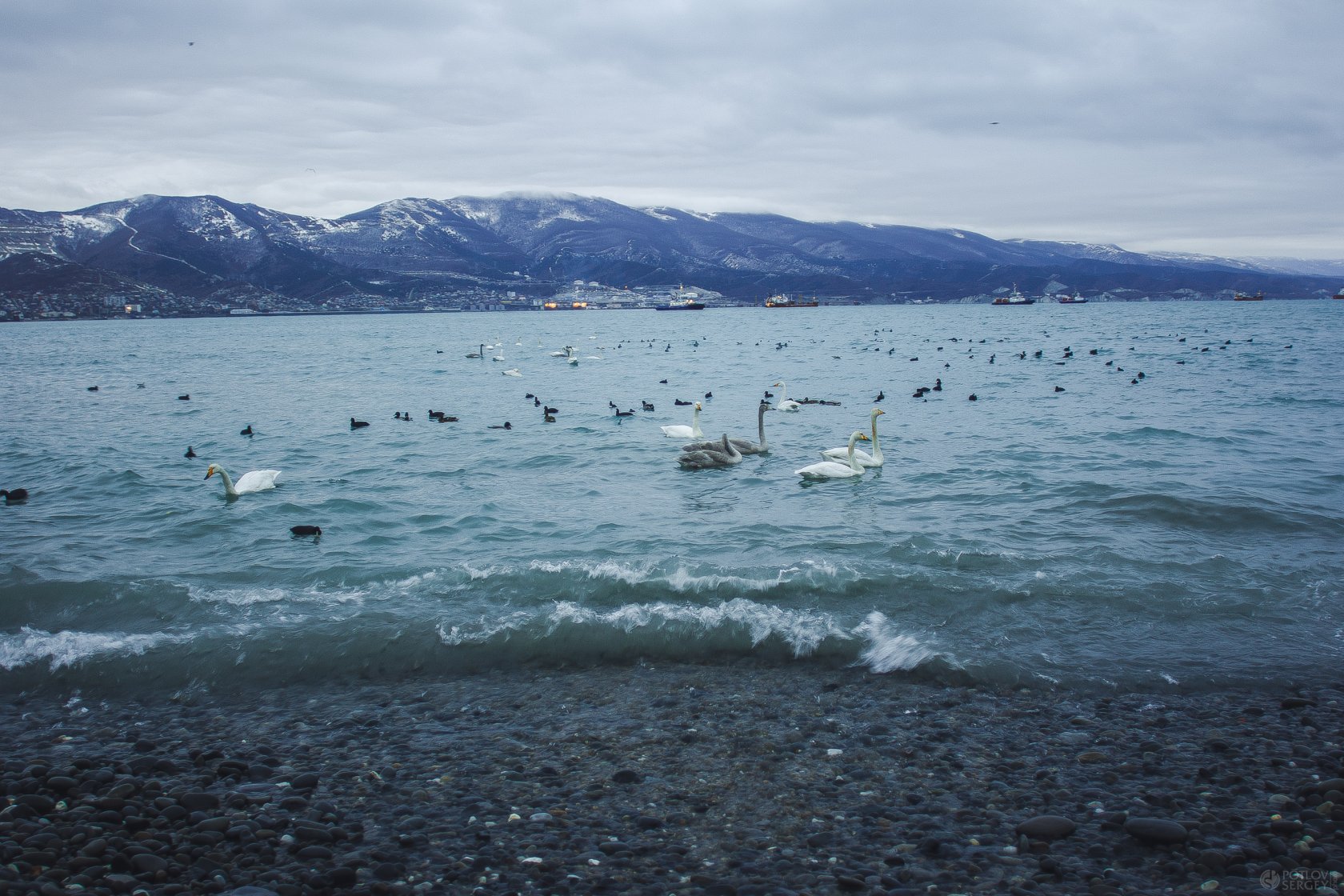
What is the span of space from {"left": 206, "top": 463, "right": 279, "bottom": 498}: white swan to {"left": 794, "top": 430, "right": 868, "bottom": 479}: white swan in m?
11.4

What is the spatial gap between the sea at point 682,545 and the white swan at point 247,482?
0.79 ft

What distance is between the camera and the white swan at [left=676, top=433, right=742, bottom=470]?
19547 mm

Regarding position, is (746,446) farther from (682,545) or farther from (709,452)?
(682,545)

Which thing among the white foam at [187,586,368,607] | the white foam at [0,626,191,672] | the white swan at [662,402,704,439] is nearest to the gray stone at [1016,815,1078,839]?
the white foam at [187,586,368,607]

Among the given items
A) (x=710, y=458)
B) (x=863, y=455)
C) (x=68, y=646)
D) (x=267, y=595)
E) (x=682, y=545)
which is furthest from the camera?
(x=710, y=458)

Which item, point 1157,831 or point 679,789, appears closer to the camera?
point 1157,831

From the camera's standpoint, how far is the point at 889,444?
2209 cm

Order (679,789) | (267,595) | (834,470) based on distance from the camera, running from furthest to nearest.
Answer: (834,470), (267,595), (679,789)

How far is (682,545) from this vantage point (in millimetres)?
12875

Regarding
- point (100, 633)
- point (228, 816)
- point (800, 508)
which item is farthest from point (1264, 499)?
point (100, 633)

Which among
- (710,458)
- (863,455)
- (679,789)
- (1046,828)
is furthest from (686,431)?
(1046,828)

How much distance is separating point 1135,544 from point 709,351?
53.5 metres

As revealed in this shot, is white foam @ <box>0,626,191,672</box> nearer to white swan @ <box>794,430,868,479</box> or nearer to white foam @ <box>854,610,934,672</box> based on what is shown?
white foam @ <box>854,610,934,672</box>

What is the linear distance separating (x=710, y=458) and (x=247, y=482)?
9.97 m
